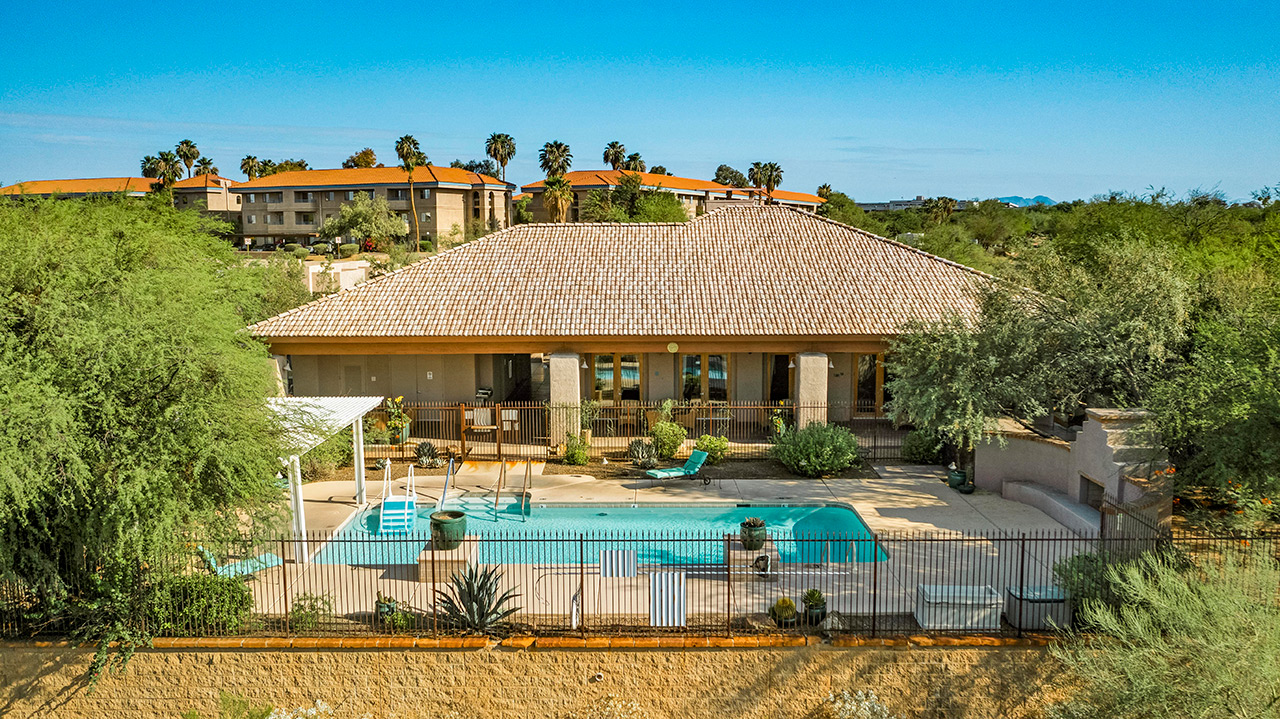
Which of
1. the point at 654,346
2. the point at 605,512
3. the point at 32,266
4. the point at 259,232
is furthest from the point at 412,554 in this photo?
the point at 259,232

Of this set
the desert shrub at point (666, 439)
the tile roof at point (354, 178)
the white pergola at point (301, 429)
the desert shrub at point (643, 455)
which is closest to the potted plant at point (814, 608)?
the white pergola at point (301, 429)

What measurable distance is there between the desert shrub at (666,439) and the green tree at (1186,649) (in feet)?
38.0

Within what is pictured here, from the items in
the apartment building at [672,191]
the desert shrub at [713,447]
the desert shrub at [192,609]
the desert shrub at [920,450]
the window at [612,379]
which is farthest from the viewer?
the apartment building at [672,191]

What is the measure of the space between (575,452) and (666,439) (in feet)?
7.40

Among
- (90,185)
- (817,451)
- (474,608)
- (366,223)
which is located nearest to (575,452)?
(817,451)

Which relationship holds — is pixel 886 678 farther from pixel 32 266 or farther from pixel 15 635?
pixel 32 266

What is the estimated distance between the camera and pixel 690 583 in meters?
13.7

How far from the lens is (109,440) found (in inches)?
458

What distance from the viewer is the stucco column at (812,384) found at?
2281cm

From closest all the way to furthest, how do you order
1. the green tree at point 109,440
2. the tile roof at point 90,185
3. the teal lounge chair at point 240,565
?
the green tree at point 109,440 < the teal lounge chair at point 240,565 < the tile roof at point 90,185

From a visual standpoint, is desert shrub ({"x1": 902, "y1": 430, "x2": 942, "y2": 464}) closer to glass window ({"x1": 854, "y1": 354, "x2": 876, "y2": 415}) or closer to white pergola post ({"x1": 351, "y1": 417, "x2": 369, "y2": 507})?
glass window ({"x1": 854, "y1": 354, "x2": 876, "y2": 415})

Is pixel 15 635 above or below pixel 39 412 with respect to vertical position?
below

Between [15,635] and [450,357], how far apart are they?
14.0 meters

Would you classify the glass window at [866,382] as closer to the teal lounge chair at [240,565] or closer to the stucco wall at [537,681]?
the stucco wall at [537,681]
